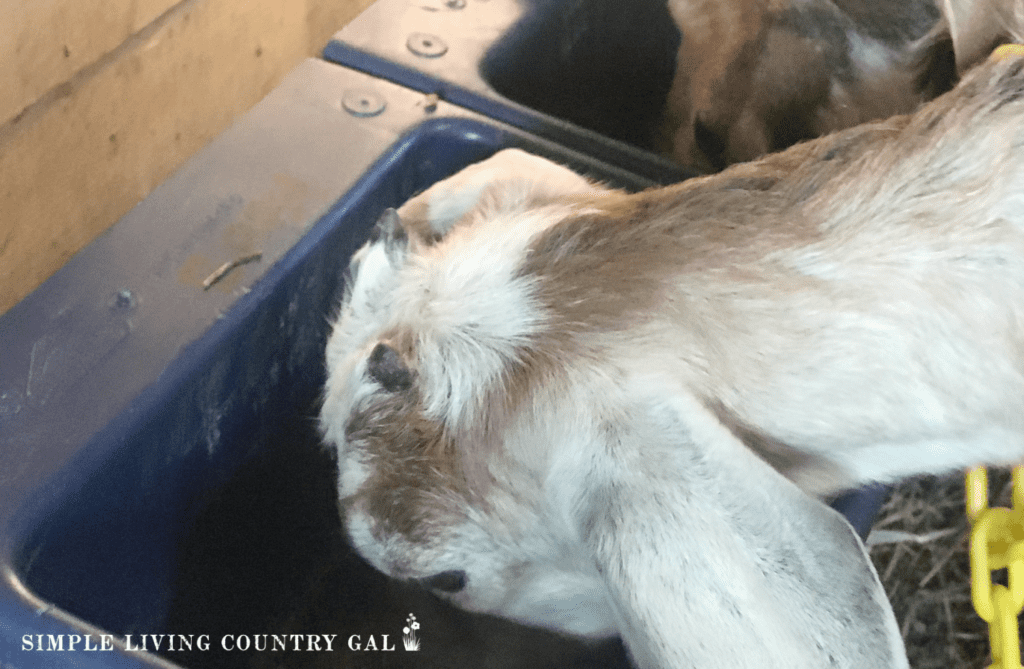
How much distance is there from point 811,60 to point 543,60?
1.53 feet

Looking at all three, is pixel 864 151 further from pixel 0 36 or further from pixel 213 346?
pixel 0 36

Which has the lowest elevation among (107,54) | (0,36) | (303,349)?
(303,349)

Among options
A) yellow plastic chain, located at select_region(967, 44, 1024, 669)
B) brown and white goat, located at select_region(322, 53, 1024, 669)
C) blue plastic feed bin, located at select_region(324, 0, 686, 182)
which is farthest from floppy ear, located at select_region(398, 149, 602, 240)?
yellow plastic chain, located at select_region(967, 44, 1024, 669)

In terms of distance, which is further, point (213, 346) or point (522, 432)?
point (213, 346)

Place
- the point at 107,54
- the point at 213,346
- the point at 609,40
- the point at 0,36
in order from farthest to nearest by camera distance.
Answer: the point at 609,40
the point at 107,54
the point at 0,36
the point at 213,346

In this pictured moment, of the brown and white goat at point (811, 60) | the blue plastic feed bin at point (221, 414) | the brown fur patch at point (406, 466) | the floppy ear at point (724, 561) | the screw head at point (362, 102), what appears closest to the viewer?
the floppy ear at point (724, 561)

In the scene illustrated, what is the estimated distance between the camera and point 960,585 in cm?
121

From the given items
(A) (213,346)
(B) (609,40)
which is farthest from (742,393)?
(B) (609,40)

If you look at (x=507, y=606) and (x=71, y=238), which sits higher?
(x=507, y=606)

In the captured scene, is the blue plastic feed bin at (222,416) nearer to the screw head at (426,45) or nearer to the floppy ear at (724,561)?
the screw head at (426,45)

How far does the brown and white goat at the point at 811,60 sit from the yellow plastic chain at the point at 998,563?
38cm

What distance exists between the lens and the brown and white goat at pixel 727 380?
0.57 m

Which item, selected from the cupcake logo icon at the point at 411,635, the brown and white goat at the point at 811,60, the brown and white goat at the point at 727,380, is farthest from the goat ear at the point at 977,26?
the cupcake logo icon at the point at 411,635

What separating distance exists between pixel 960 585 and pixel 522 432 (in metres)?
0.83
